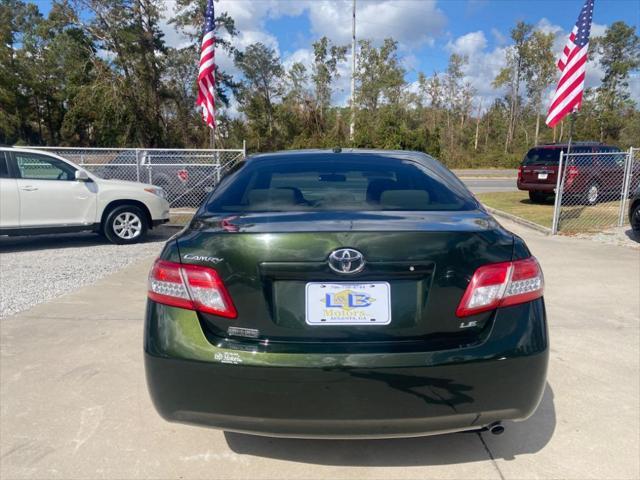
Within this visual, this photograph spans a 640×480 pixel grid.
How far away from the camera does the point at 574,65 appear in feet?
33.1

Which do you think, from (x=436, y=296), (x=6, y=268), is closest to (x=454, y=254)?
(x=436, y=296)

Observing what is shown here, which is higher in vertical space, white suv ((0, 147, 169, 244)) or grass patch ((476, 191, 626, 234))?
white suv ((0, 147, 169, 244))

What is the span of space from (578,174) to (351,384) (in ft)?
46.2

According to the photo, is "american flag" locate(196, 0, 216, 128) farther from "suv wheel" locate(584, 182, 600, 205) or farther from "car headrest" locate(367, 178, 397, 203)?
"suv wheel" locate(584, 182, 600, 205)

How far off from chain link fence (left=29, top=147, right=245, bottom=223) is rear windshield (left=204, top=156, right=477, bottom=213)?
338 inches

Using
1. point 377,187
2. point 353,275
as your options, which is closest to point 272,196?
point 377,187

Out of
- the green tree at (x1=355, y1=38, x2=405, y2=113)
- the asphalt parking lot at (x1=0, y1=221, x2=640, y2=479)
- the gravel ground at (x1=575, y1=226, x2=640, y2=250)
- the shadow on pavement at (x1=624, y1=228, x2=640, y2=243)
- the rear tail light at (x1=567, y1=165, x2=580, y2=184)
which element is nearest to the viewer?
the asphalt parking lot at (x1=0, y1=221, x2=640, y2=479)

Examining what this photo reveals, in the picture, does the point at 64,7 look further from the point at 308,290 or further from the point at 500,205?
the point at 308,290

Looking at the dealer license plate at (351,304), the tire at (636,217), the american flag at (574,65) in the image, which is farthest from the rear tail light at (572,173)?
the dealer license plate at (351,304)

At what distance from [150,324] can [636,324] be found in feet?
14.8

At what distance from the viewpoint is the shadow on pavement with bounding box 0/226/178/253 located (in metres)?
8.38

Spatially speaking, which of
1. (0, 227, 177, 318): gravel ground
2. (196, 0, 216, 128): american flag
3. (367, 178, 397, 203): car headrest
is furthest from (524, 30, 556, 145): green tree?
(367, 178, 397, 203): car headrest

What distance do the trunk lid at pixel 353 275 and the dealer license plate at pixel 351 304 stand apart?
0.02 meters

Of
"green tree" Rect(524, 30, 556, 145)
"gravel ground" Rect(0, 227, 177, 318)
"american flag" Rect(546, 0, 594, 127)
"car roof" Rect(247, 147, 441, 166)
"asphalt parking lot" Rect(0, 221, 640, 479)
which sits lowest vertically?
"gravel ground" Rect(0, 227, 177, 318)
